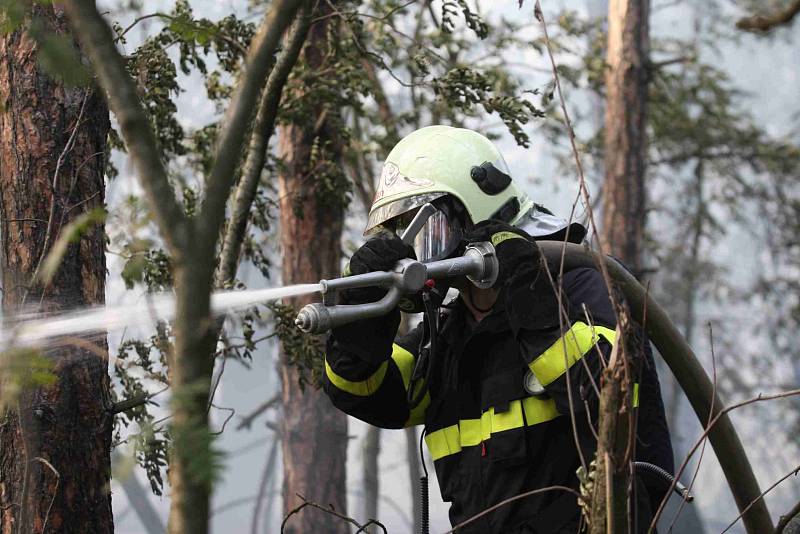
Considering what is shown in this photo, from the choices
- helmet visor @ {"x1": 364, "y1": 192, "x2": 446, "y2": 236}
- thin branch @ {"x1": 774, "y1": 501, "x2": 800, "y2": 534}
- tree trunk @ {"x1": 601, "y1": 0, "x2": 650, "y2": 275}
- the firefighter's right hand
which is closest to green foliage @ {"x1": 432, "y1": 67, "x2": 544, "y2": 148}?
helmet visor @ {"x1": 364, "y1": 192, "x2": 446, "y2": 236}

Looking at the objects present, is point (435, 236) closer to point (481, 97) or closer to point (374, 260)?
point (374, 260)

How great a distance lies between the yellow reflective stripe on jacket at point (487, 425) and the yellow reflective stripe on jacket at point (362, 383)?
0.25 metres

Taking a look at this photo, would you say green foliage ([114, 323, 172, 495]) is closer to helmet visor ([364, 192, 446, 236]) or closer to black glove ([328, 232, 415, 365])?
black glove ([328, 232, 415, 365])

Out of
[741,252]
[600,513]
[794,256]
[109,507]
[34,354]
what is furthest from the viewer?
[741,252]

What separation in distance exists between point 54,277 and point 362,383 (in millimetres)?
1051

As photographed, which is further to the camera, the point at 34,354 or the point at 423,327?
the point at 423,327

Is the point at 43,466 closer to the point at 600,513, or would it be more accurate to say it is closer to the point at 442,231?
the point at 442,231

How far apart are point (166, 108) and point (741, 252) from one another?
117 ft

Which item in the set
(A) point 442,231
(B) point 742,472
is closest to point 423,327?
(A) point 442,231

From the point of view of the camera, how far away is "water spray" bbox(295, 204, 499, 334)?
2873 mm

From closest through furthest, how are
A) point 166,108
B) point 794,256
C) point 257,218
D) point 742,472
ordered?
point 742,472 → point 166,108 → point 257,218 → point 794,256

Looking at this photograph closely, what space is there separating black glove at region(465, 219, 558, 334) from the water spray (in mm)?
75

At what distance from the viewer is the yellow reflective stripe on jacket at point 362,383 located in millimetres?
3598

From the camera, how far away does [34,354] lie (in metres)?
1.88
